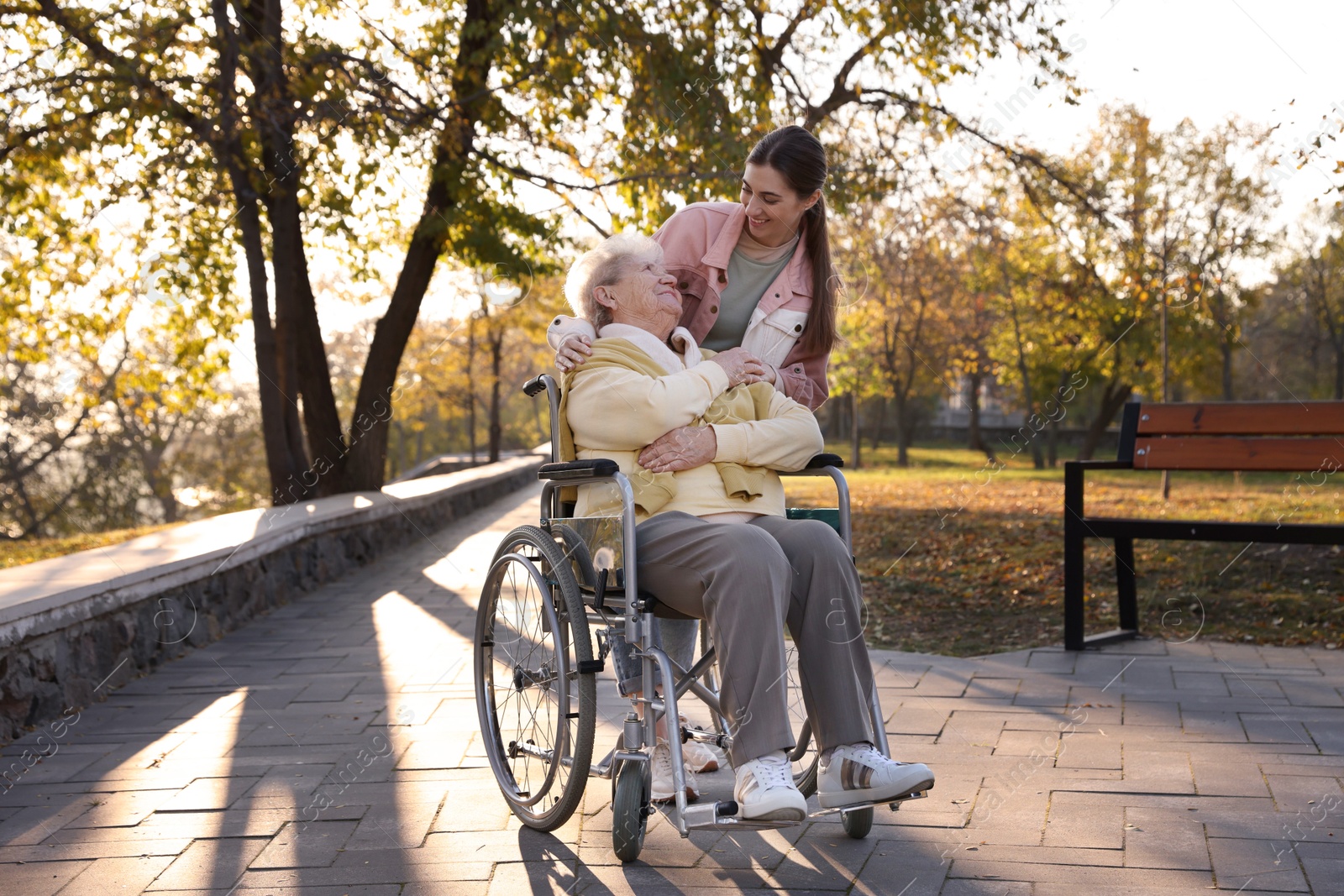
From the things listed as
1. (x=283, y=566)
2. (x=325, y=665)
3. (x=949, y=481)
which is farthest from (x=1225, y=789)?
(x=949, y=481)

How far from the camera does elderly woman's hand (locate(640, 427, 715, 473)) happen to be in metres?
2.67

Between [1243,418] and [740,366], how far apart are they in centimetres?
281

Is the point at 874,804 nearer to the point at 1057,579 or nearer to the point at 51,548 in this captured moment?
the point at 1057,579

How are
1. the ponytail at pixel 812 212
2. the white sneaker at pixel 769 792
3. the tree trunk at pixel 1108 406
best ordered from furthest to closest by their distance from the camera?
1. the tree trunk at pixel 1108 406
2. the ponytail at pixel 812 212
3. the white sneaker at pixel 769 792

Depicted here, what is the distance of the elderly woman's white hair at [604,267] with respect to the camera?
9.32 feet

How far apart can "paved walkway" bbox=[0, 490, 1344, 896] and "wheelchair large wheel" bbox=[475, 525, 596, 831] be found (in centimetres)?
9

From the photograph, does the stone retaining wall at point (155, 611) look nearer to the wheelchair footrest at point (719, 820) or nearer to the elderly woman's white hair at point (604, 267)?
the elderly woman's white hair at point (604, 267)

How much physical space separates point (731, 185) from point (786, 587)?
717cm

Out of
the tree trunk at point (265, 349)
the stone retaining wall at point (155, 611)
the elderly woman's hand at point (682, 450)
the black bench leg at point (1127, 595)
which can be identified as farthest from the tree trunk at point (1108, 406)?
the elderly woman's hand at point (682, 450)

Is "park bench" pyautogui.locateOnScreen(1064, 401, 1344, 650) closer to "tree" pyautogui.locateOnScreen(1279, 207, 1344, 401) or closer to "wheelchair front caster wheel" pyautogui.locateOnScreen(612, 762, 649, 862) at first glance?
"wheelchair front caster wheel" pyautogui.locateOnScreen(612, 762, 649, 862)

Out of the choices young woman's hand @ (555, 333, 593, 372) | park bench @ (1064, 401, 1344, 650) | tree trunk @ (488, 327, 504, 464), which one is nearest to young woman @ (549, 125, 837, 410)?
young woman's hand @ (555, 333, 593, 372)

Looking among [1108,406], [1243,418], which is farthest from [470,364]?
[1243,418]

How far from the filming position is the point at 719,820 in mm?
2312

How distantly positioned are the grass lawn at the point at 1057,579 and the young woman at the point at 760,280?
2.20 metres
